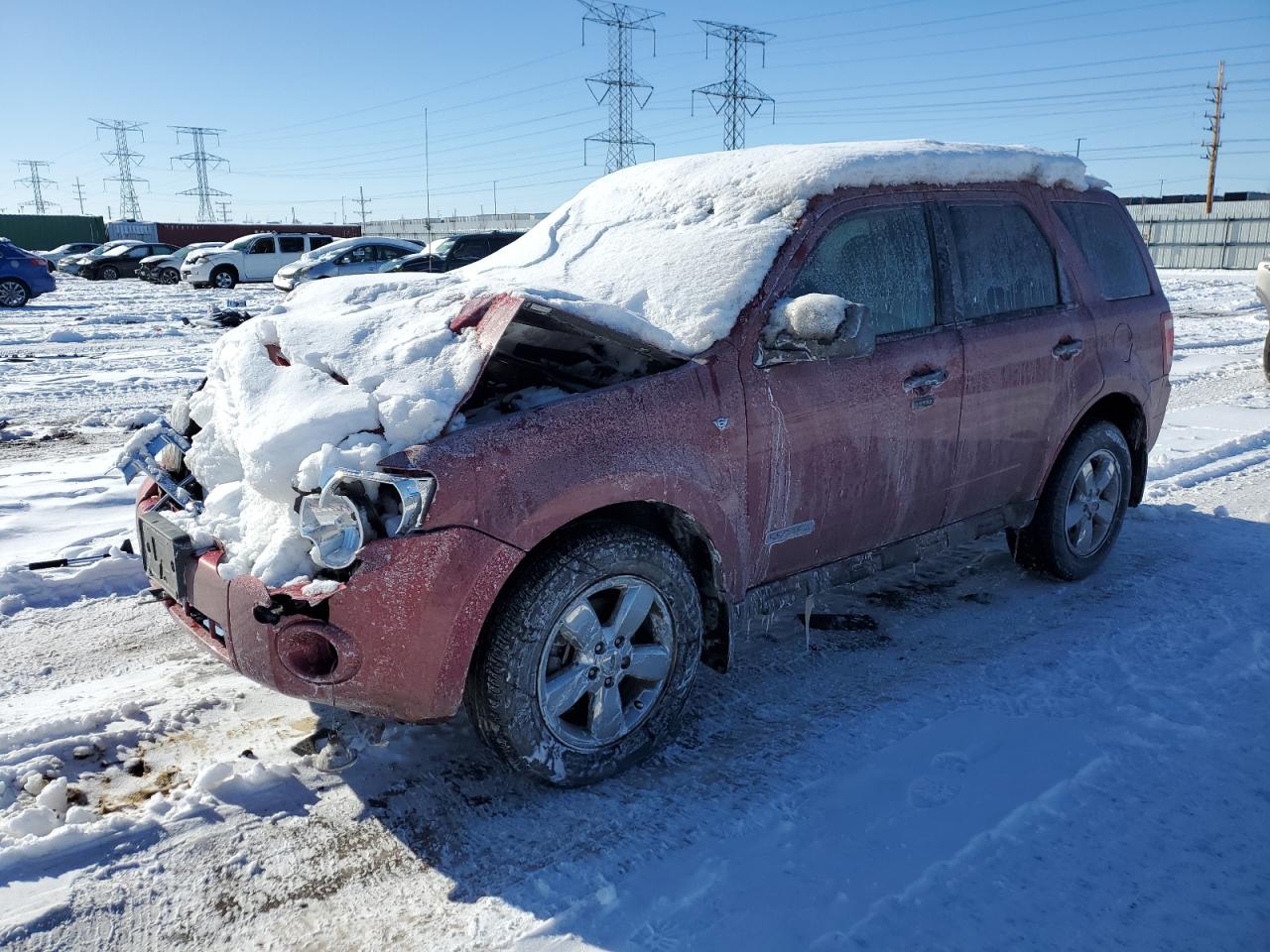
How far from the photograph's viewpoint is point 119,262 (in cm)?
3200

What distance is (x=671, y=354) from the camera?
3.01 meters

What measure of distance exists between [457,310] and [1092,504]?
129 inches

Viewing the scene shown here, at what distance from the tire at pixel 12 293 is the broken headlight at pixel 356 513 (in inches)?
826

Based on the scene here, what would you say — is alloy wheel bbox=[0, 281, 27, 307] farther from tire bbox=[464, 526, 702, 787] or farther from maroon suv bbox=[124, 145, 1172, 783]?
tire bbox=[464, 526, 702, 787]

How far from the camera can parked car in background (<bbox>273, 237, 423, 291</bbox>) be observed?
69.6 feet

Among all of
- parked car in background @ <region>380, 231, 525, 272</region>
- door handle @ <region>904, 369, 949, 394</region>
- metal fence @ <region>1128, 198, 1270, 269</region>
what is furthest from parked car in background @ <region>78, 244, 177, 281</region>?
metal fence @ <region>1128, 198, 1270, 269</region>

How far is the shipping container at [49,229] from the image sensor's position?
5191 cm

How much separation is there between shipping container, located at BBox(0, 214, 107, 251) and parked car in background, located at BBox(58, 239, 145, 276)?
2082cm

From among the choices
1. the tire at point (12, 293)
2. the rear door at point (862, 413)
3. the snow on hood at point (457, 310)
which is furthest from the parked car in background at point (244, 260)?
the rear door at point (862, 413)

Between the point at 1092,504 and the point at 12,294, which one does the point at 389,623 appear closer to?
the point at 1092,504

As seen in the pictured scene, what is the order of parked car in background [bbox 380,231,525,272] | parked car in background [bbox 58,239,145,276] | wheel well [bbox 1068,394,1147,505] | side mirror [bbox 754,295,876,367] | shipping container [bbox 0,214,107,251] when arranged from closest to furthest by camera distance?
side mirror [bbox 754,295,876,367]
wheel well [bbox 1068,394,1147,505]
parked car in background [bbox 380,231,525,272]
parked car in background [bbox 58,239,145,276]
shipping container [bbox 0,214,107,251]

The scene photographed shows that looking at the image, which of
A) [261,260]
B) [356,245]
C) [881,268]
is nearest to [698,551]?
[881,268]

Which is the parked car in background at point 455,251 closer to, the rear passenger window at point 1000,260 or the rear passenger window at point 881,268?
the rear passenger window at point 1000,260

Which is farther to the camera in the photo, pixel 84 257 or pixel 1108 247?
pixel 84 257
